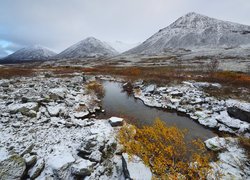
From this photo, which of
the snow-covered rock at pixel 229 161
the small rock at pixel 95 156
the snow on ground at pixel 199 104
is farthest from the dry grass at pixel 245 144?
the small rock at pixel 95 156

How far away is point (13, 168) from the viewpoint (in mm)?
6250

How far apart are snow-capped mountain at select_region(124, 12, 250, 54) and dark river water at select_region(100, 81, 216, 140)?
12620 cm

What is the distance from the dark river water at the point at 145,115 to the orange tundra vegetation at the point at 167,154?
2.39 meters

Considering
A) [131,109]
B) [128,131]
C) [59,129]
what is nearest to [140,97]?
[131,109]

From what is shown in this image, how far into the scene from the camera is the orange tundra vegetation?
21.8 ft

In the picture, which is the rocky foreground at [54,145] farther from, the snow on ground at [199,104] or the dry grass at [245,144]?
the snow on ground at [199,104]

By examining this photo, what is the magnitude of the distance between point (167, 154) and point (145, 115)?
270 inches

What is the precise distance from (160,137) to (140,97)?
11.2m

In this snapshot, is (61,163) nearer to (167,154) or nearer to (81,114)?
(167,154)

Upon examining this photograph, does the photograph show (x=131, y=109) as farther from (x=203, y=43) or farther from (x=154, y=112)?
(x=203, y=43)

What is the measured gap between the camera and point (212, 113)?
13844 mm

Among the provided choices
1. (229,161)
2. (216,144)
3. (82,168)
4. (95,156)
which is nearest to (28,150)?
(82,168)

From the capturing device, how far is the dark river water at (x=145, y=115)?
1156 centimetres

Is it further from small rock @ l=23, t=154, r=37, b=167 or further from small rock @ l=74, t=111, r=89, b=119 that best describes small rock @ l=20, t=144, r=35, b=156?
small rock @ l=74, t=111, r=89, b=119
